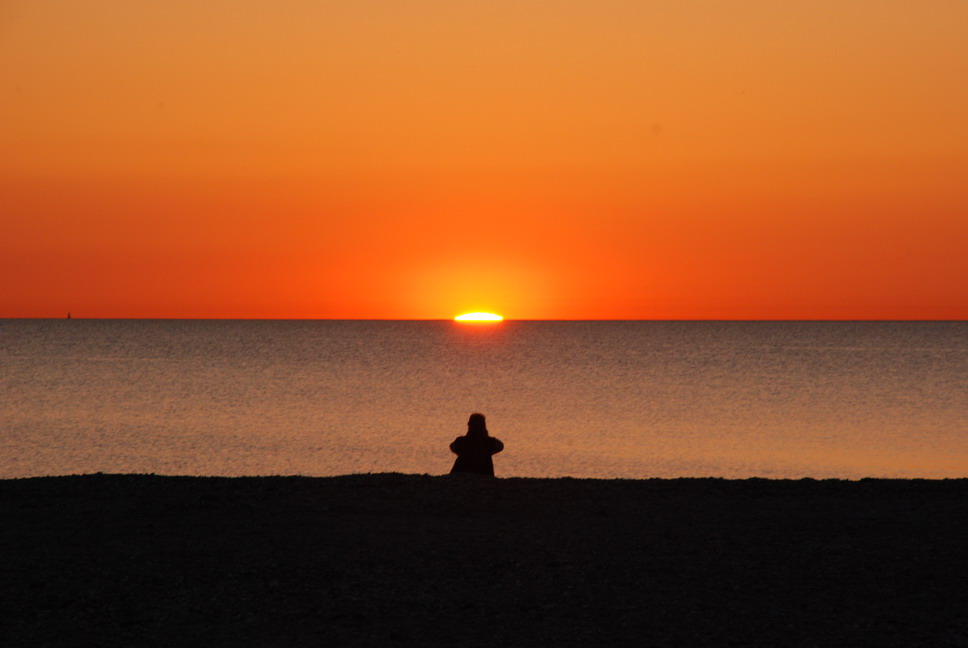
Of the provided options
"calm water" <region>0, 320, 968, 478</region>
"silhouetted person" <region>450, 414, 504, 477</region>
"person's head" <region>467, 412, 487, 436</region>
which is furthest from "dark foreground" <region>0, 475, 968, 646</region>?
"calm water" <region>0, 320, 968, 478</region>

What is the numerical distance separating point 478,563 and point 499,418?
40.4 meters

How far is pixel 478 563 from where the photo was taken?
12070 mm

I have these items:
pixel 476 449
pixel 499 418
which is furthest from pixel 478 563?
pixel 499 418

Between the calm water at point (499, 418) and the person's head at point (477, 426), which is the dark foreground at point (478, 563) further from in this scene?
the calm water at point (499, 418)

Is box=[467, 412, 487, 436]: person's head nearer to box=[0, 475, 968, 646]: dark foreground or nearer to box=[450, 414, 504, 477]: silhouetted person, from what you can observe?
box=[450, 414, 504, 477]: silhouetted person

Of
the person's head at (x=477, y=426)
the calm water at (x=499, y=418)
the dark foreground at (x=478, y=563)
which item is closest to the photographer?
the dark foreground at (x=478, y=563)

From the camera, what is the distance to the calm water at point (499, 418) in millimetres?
34469

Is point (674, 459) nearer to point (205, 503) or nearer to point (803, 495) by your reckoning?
point (803, 495)

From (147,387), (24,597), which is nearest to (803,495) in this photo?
(24,597)

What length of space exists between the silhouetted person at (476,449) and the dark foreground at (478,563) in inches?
59.2

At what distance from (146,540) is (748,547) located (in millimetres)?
6687

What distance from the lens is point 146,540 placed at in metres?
13.1

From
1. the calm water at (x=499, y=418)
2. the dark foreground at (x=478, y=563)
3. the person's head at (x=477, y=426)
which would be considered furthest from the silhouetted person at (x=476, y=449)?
the calm water at (x=499, y=418)

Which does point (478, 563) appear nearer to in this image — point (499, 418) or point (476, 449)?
point (476, 449)
